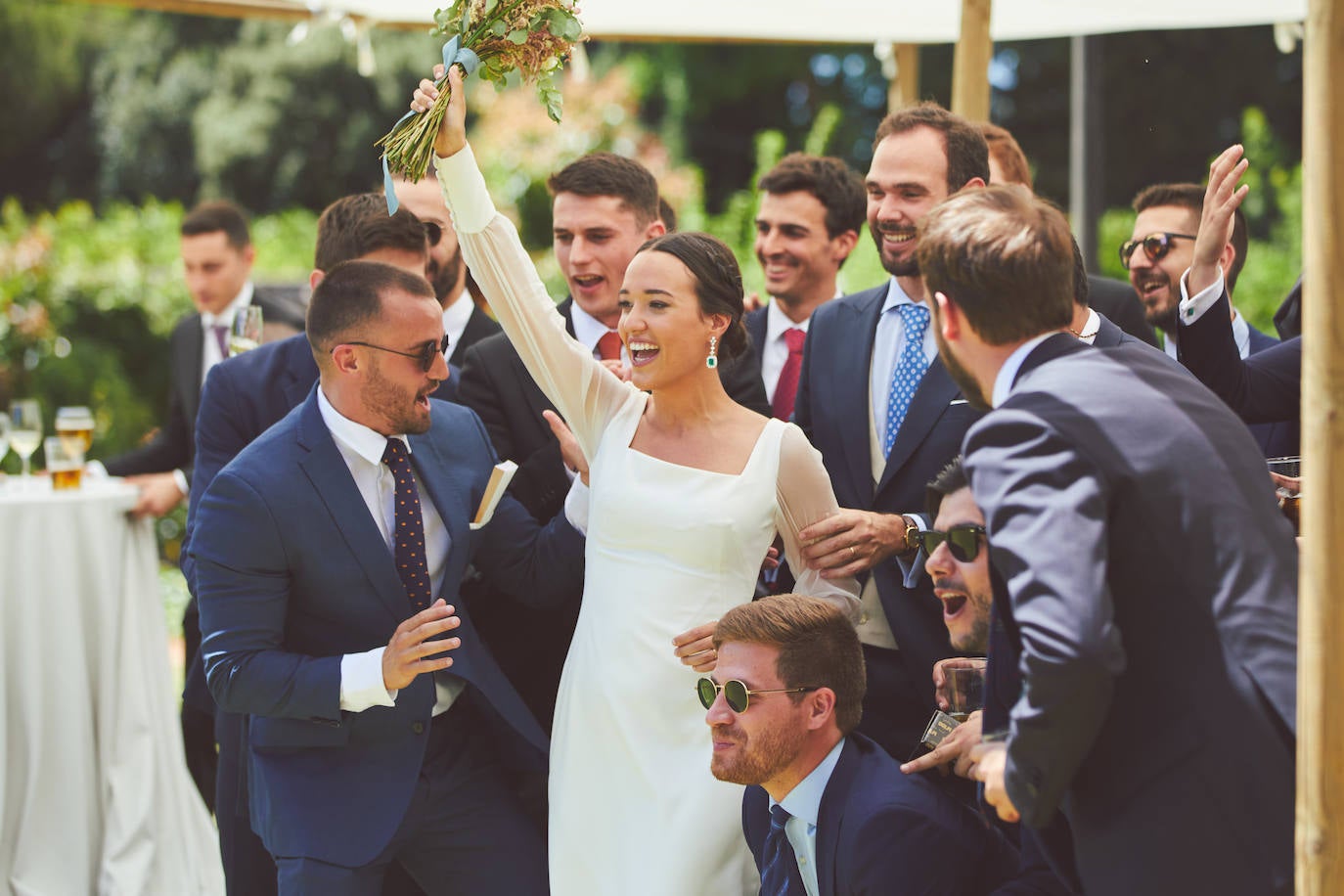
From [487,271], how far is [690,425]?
624 mm

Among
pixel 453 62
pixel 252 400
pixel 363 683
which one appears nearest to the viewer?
pixel 453 62

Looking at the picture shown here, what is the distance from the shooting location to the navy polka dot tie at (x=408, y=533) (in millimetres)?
3816

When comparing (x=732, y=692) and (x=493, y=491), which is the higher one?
(x=493, y=491)

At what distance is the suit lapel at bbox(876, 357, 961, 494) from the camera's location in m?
3.76

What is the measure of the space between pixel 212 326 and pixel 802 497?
4006 mm

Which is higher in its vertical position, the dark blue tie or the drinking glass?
the drinking glass

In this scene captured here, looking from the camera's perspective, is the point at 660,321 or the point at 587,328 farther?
the point at 587,328

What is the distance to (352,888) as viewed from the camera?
364cm

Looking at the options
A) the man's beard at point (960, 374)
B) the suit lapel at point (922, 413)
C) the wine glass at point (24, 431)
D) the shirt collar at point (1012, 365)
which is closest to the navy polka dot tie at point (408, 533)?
the suit lapel at point (922, 413)

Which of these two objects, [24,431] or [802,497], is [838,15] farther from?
[802,497]

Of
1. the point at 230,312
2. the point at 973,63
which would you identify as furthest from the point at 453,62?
the point at 230,312

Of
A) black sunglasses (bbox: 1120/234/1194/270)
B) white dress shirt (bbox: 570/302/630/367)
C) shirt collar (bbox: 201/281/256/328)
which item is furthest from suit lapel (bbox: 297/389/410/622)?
shirt collar (bbox: 201/281/256/328)

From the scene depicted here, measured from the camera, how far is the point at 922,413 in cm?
377

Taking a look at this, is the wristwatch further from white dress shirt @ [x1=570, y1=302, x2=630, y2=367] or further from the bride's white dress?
white dress shirt @ [x1=570, y1=302, x2=630, y2=367]
